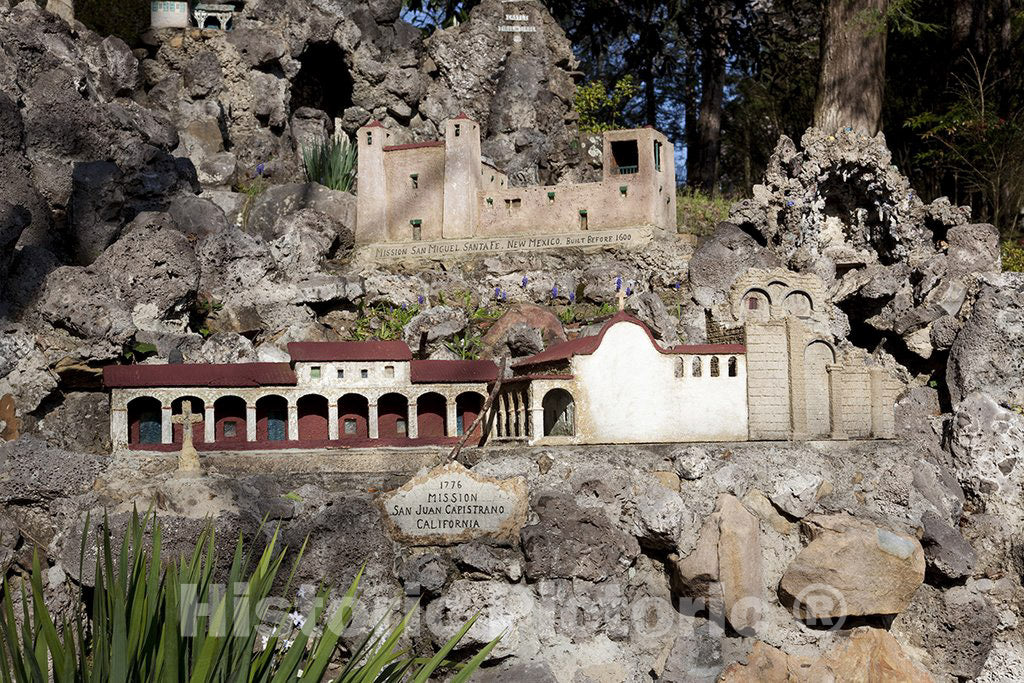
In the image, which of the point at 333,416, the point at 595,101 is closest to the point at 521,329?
the point at 333,416

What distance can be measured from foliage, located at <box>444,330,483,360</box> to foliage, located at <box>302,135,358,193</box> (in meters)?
7.98

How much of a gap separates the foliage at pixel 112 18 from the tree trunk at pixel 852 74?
19.9 metres

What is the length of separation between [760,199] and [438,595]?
13466 mm

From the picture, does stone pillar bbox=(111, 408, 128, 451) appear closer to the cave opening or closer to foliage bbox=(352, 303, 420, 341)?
foliage bbox=(352, 303, 420, 341)

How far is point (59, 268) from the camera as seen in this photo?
2197 centimetres

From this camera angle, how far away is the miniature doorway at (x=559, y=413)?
19.7 metres

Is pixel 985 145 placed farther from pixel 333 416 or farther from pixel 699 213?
pixel 333 416

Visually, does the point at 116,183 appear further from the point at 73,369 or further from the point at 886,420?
the point at 886,420

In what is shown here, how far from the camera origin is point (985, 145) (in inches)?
1033

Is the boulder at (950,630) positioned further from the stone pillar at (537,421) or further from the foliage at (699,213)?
the foliage at (699,213)

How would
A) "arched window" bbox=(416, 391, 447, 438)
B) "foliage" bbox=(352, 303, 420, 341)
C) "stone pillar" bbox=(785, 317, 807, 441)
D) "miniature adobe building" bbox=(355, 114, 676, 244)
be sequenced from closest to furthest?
"stone pillar" bbox=(785, 317, 807, 441)
"arched window" bbox=(416, 391, 447, 438)
"foliage" bbox=(352, 303, 420, 341)
"miniature adobe building" bbox=(355, 114, 676, 244)

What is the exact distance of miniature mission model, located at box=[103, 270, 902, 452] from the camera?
19.5 m

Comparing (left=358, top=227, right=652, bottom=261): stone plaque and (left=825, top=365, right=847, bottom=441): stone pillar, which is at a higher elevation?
(left=358, top=227, right=652, bottom=261): stone plaque

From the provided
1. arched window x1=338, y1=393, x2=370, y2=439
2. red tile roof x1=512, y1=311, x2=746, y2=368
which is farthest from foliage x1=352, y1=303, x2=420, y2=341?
red tile roof x1=512, y1=311, x2=746, y2=368
